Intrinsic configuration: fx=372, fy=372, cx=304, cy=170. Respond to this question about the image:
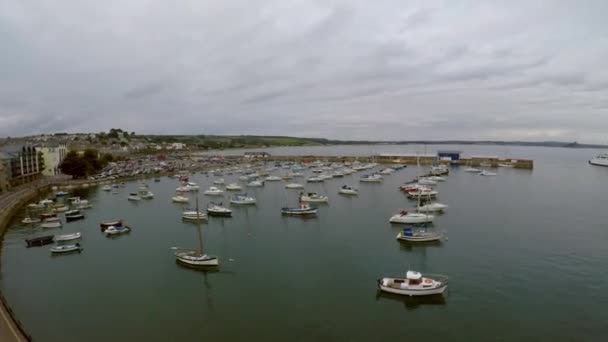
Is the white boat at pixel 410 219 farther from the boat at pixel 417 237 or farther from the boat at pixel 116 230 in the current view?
the boat at pixel 116 230

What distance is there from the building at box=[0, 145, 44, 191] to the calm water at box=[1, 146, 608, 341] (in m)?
23.4

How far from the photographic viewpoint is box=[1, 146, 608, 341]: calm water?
619 inches

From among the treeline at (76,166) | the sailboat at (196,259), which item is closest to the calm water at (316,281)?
the sailboat at (196,259)

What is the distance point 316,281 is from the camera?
2019 cm

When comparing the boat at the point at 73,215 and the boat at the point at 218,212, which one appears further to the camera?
the boat at the point at 218,212

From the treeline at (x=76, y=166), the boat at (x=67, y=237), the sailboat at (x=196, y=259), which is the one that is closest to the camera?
the sailboat at (x=196, y=259)

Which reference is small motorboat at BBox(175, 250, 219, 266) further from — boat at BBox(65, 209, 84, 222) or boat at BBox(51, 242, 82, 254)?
boat at BBox(65, 209, 84, 222)

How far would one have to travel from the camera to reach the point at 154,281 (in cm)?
2069

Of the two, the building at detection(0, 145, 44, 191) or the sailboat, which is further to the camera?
the building at detection(0, 145, 44, 191)

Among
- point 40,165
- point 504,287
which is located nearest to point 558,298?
point 504,287

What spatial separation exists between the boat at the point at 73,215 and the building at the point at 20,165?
1648 cm

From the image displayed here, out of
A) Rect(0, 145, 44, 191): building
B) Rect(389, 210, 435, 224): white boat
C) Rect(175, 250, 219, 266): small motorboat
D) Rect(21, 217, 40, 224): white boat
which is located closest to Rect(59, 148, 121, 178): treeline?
Rect(0, 145, 44, 191): building

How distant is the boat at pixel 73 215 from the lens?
36537 mm

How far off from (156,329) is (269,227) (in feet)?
58.1
